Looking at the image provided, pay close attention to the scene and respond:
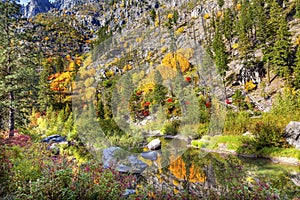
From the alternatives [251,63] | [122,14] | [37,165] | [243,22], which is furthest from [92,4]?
[37,165]

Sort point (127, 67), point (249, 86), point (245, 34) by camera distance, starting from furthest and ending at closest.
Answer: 1. point (245, 34)
2. point (249, 86)
3. point (127, 67)

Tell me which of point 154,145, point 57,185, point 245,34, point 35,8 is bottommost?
point 154,145

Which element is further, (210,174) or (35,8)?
(35,8)

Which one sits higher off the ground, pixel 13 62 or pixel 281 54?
pixel 281 54

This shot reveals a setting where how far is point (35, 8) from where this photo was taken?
357ft

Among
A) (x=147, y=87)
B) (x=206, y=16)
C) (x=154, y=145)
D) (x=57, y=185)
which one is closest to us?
(x=57, y=185)

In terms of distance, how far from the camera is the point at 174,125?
13.1 metres

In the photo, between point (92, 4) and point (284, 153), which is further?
point (92, 4)

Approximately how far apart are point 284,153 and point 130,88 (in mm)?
6530

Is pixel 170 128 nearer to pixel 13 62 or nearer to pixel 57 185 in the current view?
pixel 13 62

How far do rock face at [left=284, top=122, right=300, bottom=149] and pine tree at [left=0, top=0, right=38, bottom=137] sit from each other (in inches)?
467

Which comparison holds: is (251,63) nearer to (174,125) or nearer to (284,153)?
(174,125)

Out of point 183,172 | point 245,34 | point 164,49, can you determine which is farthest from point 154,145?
point 245,34

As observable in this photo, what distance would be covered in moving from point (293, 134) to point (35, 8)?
127 meters
